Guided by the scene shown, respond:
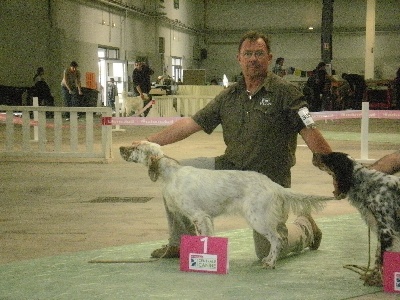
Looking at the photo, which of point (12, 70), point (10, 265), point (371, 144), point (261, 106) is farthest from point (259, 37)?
point (12, 70)

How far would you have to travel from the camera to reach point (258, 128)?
508cm

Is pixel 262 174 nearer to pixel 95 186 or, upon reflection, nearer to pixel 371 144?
pixel 95 186

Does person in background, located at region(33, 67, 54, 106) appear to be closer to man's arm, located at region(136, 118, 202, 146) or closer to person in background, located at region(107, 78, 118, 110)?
person in background, located at region(107, 78, 118, 110)

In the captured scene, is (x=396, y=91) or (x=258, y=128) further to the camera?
(x=396, y=91)

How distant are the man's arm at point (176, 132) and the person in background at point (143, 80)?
14.3m

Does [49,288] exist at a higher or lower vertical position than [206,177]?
lower

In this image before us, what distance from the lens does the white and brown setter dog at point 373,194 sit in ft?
14.2

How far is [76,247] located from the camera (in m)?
5.76

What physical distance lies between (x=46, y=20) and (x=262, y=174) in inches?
818

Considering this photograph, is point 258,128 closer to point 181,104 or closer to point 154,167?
point 154,167

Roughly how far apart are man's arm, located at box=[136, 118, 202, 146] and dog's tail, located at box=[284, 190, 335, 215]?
871 mm

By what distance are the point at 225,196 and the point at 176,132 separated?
0.74m

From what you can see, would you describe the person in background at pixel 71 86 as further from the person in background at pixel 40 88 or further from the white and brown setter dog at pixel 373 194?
the white and brown setter dog at pixel 373 194

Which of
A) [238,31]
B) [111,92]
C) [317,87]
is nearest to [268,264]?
[317,87]
